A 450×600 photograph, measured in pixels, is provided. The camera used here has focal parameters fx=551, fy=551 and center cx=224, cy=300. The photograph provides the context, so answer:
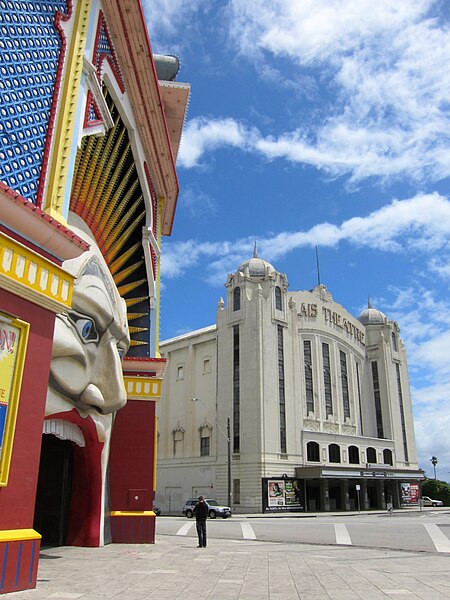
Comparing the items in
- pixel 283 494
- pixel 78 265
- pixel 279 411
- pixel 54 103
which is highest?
pixel 54 103

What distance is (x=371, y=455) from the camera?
2092 inches

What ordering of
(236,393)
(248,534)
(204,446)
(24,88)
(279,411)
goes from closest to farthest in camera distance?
(24,88)
(248,534)
(279,411)
(236,393)
(204,446)

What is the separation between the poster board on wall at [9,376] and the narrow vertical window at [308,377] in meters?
41.9

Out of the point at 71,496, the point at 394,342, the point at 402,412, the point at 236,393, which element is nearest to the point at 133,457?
the point at 71,496

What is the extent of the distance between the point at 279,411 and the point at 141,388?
1115 inches

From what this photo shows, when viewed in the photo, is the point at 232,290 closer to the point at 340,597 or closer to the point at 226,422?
the point at 226,422

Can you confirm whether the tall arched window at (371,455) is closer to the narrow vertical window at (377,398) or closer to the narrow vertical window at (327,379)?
the narrow vertical window at (377,398)

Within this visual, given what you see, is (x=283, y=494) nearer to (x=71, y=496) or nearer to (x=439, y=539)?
(x=439, y=539)

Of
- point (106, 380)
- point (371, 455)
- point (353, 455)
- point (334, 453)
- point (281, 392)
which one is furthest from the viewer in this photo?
point (371, 455)

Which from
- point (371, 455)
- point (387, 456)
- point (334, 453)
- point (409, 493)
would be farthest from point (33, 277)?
point (409, 493)

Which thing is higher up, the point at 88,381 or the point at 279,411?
the point at 279,411

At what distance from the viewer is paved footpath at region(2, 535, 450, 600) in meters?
8.17

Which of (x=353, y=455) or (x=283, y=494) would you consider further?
(x=353, y=455)

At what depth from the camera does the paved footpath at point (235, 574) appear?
8.17 meters
